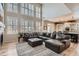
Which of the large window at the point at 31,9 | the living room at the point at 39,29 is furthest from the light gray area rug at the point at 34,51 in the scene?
the large window at the point at 31,9

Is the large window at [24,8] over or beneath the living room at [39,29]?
over

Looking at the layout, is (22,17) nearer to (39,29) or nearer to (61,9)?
(39,29)

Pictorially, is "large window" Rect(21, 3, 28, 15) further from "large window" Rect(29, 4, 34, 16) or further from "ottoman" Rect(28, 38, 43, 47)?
"ottoman" Rect(28, 38, 43, 47)

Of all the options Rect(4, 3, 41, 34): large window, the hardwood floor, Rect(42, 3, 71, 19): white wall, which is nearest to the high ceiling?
Rect(42, 3, 71, 19): white wall

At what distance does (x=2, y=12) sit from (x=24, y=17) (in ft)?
1.37

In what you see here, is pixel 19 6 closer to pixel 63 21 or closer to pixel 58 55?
pixel 63 21

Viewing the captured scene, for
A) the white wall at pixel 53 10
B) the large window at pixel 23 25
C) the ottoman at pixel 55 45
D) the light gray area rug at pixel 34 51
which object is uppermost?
the white wall at pixel 53 10

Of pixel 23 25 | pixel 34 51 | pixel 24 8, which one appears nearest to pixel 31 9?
pixel 24 8

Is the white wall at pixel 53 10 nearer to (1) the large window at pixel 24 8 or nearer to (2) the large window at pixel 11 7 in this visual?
(1) the large window at pixel 24 8

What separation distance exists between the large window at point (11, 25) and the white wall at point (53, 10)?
605 mm

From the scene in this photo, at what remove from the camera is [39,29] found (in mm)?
1893

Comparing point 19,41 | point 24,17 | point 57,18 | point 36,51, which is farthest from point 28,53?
point 57,18

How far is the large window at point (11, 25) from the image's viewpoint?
5.87ft

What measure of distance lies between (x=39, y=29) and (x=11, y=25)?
542 millimetres
